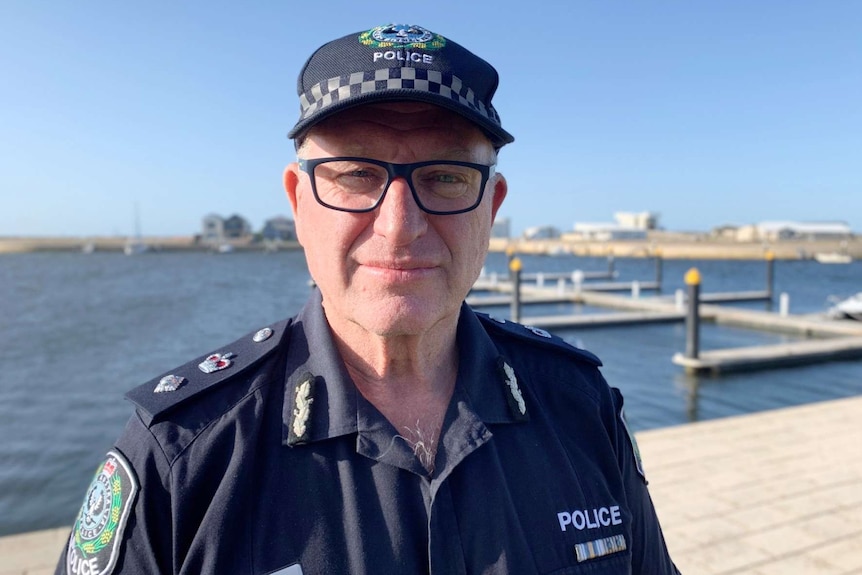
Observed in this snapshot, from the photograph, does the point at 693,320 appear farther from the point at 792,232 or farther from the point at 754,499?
the point at 792,232

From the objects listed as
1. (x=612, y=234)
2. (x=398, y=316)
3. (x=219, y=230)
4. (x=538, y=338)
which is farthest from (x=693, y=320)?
(x=219, y=230)

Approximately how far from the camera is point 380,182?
1.37m

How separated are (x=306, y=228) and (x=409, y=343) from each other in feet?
1.22

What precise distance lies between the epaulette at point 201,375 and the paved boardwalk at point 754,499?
2.84 metres

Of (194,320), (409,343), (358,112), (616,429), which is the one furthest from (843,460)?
(194,320)

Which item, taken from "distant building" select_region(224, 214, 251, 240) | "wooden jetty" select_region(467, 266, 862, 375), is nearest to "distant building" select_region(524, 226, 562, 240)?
"distant building" select_region(224, 214, 251, 240)

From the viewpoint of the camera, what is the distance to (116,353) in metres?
16.1

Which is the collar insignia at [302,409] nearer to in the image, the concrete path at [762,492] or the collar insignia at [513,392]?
the collar insignia at [513,392]

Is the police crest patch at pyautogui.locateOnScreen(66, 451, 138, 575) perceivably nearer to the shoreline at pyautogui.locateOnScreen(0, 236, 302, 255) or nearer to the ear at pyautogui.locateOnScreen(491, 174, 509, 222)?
the ear at pyautogui.locateOnScreen(491, 174, 509, 222)

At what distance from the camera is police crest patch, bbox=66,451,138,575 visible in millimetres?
1250

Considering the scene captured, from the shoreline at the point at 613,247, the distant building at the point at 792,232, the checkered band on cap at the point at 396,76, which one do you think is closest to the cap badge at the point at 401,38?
the checkered band on cap at the point at 396,76

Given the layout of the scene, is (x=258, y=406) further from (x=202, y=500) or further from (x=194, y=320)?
(x=194, y=320)

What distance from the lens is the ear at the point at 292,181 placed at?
5.24 feet

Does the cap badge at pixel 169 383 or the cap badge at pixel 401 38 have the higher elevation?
the cap badge at pixel 401 38
